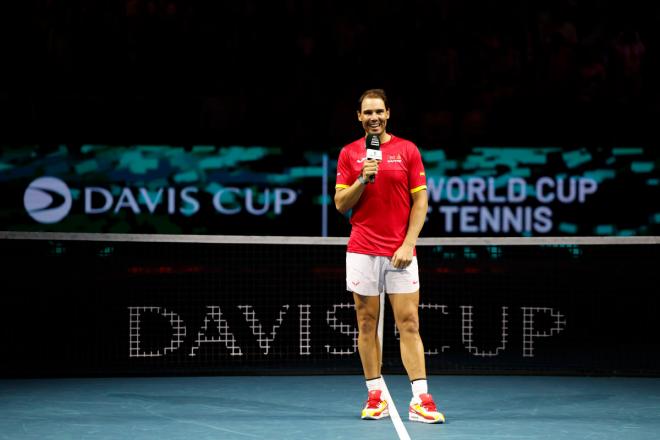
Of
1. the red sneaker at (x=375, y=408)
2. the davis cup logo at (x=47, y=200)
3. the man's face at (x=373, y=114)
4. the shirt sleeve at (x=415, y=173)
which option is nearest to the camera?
the man's face at (x=373, y=114)

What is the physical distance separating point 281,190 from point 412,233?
29.5ft

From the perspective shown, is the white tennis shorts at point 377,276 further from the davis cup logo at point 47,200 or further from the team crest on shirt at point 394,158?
the davis cup logo at point 47,200

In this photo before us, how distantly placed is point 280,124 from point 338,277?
3.95 metres

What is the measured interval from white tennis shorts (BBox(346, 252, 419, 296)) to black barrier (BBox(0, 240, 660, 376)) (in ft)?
8.08

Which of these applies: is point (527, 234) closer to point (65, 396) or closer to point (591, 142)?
point (591, 142)

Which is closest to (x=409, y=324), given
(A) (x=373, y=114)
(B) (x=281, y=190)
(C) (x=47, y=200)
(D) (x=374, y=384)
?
(D) (x=374, y=384)

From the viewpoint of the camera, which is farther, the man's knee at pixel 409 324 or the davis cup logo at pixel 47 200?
the davis cup logo at pixel 47 200

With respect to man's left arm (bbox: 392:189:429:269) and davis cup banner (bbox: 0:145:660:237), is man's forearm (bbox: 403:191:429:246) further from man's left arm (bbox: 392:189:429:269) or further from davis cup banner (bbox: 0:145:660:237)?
davis cup banner (bbox: 0:145:660:237)

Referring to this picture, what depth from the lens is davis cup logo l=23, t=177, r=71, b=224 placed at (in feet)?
46.9

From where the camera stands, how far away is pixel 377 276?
5.95 metres

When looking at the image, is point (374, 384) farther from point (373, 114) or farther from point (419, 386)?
point (373, 114)

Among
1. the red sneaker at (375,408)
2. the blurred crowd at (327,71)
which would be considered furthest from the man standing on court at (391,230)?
→ the blurred crowd at (327,71)

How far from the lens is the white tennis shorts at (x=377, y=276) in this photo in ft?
19.4

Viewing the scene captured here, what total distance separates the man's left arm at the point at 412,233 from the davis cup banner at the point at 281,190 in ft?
28.3
